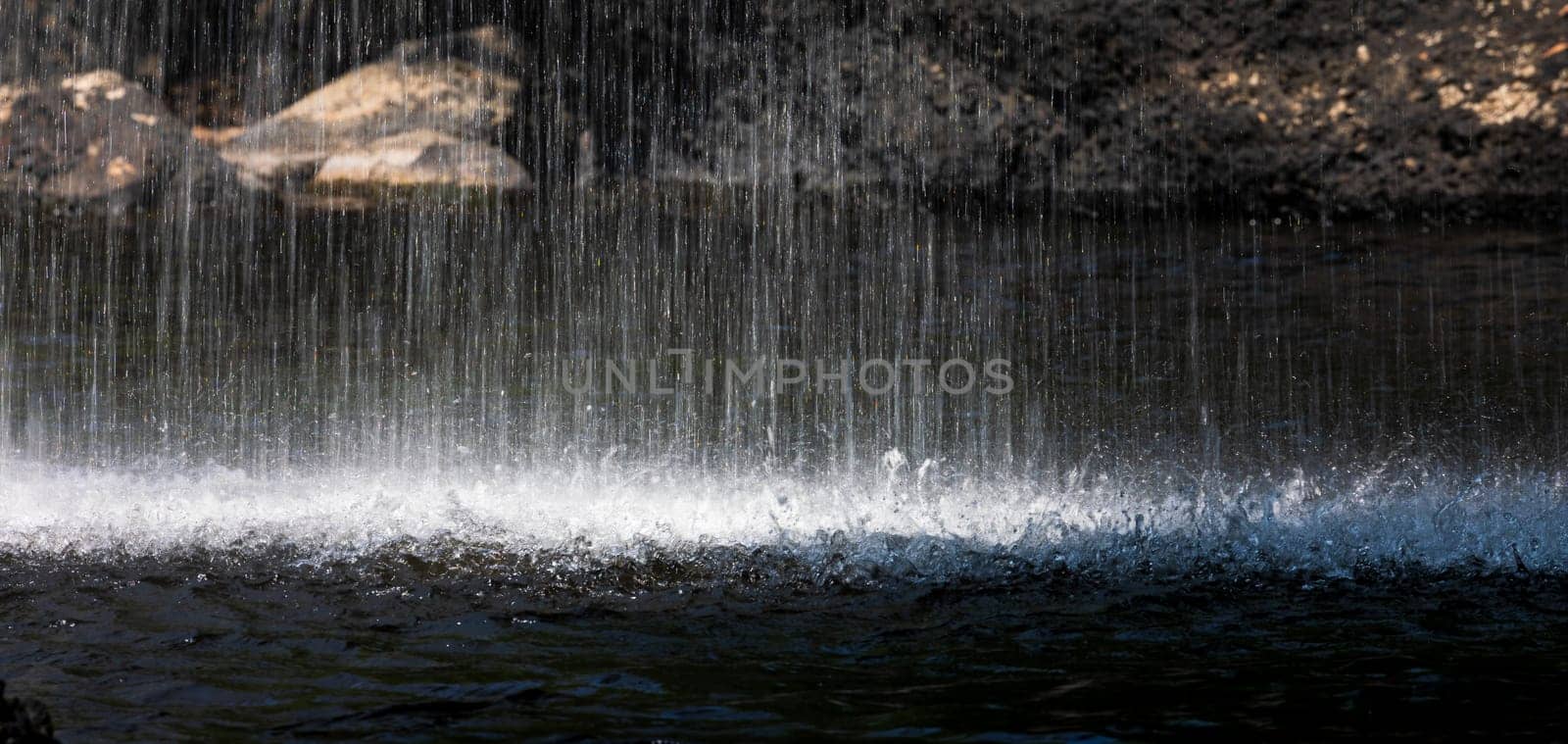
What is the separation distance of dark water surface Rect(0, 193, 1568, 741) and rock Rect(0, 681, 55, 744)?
92 cm

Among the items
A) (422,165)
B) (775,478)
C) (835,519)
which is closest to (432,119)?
(422,165)

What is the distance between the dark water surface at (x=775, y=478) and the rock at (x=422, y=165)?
0.38 metres

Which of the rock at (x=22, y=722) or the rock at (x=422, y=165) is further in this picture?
the rock at (x=422, y=165)

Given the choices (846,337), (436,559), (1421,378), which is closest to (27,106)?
(846,337)

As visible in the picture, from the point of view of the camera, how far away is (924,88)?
913cm

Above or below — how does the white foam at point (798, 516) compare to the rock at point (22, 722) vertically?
above

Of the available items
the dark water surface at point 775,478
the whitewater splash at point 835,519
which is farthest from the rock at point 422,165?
the whitewater splash at point 835,519

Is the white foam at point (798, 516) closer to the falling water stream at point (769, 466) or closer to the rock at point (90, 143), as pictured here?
the falling water stream at point (769, 466)

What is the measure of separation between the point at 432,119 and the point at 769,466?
172 inches

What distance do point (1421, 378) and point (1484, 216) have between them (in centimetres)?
112

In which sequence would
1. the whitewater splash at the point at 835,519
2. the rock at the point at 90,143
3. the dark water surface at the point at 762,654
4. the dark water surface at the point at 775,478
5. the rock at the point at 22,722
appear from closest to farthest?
the rock at the point at 22,722, the dark water surface at the point at 762,654, the dark water surface at the point at 775,478, the whitewater splash at the point at 835,519, the rock at the point at 90,143

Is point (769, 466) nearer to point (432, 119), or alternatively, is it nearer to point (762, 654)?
point (762, 654)

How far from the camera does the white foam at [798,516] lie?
213 inches

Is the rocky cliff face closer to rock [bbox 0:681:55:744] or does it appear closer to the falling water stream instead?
the falling water stream
